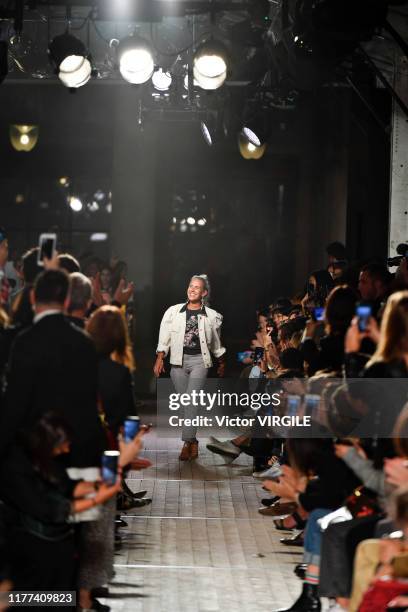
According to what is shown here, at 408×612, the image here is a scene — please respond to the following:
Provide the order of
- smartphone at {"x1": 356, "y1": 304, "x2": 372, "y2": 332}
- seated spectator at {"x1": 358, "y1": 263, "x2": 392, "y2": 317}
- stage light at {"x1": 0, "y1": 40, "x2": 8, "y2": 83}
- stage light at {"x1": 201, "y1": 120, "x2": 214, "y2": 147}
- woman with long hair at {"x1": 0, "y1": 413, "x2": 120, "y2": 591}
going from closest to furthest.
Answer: woman with long hair at {"x1": 0, "y1": 413, "x2": 120, "y2": 591} < smartphone at {"x1": 356, "y1": 304, "x2": 372, "y2": 332} < seated spectator at {"x1": 358, "y1": 263, "x2": 392, "y2": 317} < stage light at {"x1": 0, "y1": 40, "x2": 8, "y2": 83} < stage light at {"x1": 201, "y1": 120, "x2": 214, "y2": 147}

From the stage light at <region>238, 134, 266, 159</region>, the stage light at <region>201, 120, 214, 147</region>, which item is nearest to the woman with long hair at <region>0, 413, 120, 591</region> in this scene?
the stage light at <region>201, 120, 214, 147</region>

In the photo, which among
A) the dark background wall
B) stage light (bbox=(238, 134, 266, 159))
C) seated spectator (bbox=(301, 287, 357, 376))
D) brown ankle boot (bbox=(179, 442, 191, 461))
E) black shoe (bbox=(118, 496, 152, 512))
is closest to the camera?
seated spectator (bbox=(301, 287, 357, 376))

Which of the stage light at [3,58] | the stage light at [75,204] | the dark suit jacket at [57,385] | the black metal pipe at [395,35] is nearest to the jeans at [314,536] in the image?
the dark suit jacket at [57,385]

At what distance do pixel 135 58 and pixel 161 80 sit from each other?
2913mm

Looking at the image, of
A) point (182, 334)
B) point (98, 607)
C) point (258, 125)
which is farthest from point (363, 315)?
point (258, 125)

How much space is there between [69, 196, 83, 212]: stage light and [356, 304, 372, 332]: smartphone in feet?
42.5

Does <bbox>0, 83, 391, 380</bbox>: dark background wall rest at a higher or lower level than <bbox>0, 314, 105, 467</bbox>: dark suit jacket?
higher

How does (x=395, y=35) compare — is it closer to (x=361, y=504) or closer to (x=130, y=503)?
(x=130, y=503)

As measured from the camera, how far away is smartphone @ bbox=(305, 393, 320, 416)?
6169 mm

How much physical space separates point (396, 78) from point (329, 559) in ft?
19.7

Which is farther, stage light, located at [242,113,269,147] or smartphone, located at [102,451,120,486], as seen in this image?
stage light, located at [242,113,269,147]

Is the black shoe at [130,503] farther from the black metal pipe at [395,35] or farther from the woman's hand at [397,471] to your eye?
the woman's hand at [397,471]

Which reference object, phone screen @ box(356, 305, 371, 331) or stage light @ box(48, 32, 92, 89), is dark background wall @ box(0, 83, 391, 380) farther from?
phone screen @ box(356, 305, 371, 331)

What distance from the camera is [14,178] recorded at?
18.1m
